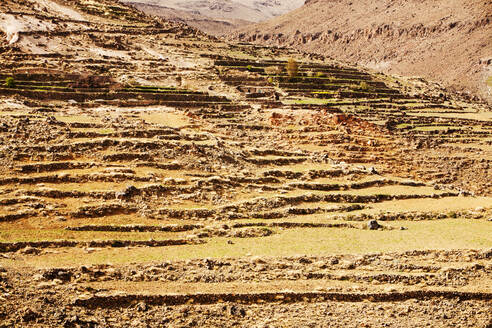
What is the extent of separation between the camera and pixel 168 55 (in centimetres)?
6819

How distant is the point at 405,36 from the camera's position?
151125 mm

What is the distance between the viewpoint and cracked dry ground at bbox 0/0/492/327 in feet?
45.9

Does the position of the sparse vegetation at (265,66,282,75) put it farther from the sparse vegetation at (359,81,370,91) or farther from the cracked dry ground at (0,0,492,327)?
the cracked dry ground at (0,0,492,327)

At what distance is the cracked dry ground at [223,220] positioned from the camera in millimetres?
13992

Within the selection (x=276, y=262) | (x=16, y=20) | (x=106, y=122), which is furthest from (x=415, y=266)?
(x=16, y=20)

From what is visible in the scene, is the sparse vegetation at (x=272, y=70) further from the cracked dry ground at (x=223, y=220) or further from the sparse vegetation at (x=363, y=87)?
the cracked dry ground at (x=223, y=220)

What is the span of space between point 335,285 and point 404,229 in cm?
719

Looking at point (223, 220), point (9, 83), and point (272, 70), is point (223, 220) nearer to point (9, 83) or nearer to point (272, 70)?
point (9, 83)

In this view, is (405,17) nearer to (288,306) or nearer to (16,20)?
(16,20)

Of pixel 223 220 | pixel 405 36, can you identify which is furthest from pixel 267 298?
pixel 405 36

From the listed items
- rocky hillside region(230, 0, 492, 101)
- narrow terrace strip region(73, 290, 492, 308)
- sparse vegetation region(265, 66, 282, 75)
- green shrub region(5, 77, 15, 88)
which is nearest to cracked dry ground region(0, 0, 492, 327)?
narrow terrace strip region(73, 290, 492, 308)

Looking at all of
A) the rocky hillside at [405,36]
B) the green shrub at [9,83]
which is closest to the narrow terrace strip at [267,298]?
the green shrub at [9,83]

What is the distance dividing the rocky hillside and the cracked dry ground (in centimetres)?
8396

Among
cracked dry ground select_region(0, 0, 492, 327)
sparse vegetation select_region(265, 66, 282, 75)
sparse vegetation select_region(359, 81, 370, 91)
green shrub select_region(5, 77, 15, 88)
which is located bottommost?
cracked dry ground select_region(0, 0, 492, 327)
